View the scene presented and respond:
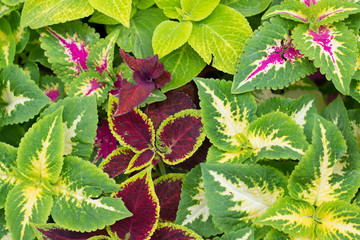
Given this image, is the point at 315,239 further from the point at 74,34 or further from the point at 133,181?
the point at 74,34

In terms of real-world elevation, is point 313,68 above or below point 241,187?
above

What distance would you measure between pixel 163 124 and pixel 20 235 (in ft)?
1.34

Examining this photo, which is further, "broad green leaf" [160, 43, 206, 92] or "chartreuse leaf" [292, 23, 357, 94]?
"broad green leaf" [160, 43, 206, 92]

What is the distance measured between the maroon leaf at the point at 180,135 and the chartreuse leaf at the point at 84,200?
165mm

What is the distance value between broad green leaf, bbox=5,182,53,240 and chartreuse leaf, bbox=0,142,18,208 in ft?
0.11

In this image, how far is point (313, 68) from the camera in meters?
0.99

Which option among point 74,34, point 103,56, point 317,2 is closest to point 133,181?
point 103,56

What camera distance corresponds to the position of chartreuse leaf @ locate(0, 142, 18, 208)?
0.94 meters

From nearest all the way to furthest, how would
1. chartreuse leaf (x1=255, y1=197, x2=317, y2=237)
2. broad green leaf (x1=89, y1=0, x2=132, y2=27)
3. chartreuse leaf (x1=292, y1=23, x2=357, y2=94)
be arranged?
chartreuse leaf (x1=255, y1=197, x2=317, y2=237)
chartreuse leaf (x1=292, y1=23, x2=357, y2=94)
broad green leaf (x1=89, y1=0, x2=132, y2=27)

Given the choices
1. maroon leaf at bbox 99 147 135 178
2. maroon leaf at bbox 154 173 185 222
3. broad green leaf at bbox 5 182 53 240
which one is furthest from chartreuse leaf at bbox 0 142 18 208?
maroon leaf at bbox 154 173 185 222

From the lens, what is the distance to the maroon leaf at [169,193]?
96 cm

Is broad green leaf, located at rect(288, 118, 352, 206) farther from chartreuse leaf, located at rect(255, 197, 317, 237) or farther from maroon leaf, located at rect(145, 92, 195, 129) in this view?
maroon leaf, located at rect(145, 92, 195, 129)

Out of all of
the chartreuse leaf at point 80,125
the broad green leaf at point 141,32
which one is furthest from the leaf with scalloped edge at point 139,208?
the broad green leaf at point 141,32

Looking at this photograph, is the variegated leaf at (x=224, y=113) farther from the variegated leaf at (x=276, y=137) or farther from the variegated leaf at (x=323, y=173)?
the variegated leaf at (x=323, y=173)
